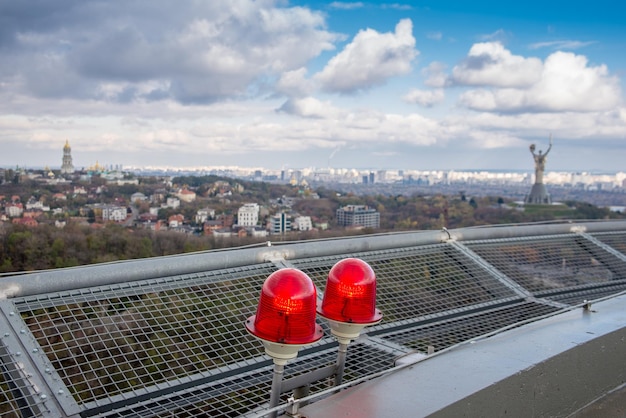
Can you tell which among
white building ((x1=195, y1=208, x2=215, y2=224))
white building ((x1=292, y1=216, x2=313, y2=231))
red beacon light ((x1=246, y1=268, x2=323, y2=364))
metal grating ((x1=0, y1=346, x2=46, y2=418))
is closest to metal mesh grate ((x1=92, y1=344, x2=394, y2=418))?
metal grating ((x1=0, y1=346, x2=46, y2=418))

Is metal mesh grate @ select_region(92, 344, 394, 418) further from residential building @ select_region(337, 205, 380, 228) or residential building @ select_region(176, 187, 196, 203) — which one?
residential building @ select_region(176, 187, 196, 203)

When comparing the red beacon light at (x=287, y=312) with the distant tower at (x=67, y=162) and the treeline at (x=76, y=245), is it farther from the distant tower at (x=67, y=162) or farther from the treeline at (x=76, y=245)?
the distant tower at (x=67, y=162)

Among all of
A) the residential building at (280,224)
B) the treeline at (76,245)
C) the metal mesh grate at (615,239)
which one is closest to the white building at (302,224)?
the residential building at (280,224)

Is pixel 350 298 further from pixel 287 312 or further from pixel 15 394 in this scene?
pixel 15 394

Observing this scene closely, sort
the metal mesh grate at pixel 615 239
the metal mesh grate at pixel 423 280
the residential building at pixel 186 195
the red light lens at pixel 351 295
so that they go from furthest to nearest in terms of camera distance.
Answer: the residential building at pixel 186 195, the metal mesh grate at pixel 615 239, the metal mesh grate at pixel 423 280, the red light lens at pixel 351 295

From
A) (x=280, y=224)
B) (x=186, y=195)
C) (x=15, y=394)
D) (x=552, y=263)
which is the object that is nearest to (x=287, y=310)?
(x=15, y=394)

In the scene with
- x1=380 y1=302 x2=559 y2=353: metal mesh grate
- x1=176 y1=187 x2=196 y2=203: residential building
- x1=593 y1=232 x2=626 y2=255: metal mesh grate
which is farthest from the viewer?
x1=176 y1=187 x2=196 y2=203: residential building
